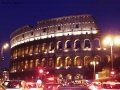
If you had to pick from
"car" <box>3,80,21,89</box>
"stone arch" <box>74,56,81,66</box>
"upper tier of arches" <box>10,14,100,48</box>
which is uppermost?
"upper tier of arches" <box>10,14,100,48</box>

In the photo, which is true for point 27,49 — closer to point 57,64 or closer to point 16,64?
point 16,64

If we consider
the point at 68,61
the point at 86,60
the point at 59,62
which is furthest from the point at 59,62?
the point at 86,60

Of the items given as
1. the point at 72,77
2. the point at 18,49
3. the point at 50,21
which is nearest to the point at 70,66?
the point at 72,77

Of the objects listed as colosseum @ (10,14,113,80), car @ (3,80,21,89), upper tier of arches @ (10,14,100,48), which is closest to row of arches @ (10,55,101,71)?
colosseum @ (10,14,113,80)

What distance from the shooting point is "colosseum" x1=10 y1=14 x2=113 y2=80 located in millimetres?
70125

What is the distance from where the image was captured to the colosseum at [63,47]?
70125 millimetres

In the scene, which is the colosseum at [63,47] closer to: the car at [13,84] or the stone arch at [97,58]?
the stone arch at [97,58]

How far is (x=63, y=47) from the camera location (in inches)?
2847

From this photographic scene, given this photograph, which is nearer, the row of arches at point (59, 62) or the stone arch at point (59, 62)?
→ the row of arches at point (59, 62)

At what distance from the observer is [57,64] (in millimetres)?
73125

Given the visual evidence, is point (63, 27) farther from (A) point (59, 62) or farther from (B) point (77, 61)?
(B) point (77, 61)

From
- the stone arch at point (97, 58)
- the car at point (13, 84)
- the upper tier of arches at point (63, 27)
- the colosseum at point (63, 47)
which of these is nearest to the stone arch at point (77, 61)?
the colosseum at point (63, 47)

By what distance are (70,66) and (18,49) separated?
2205 centimetres

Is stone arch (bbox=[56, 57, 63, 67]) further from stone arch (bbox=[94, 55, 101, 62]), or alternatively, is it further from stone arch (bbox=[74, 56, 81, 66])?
stone arch (bbox=[94, 55, 101, 62])
